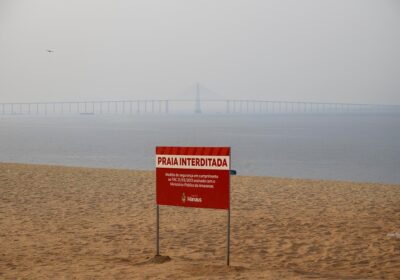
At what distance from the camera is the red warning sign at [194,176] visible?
6.93 meters

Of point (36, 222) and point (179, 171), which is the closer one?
point (179, 171)

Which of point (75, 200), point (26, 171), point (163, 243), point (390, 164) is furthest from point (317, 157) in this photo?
point (163, 243)

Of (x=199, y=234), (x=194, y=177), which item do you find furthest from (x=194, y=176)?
(x=199, y=234)

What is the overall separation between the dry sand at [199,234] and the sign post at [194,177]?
0.78 m

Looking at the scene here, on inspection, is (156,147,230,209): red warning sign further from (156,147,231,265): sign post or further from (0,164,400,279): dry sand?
(0,164,400,279): dry sand

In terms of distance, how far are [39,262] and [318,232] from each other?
4357 millimetres

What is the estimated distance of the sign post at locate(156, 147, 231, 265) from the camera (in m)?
6.92

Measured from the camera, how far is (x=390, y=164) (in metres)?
55.1

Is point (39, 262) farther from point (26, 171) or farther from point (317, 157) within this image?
point (317, 157)

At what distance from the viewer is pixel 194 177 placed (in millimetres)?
7137

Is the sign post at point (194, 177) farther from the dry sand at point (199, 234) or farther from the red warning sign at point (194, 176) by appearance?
the dry sand at point (199, 234)

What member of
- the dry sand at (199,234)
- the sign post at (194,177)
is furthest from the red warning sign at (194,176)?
the dry sand at (199,234)

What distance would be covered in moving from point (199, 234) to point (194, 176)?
113 inches

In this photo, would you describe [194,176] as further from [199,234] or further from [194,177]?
[199,234]
